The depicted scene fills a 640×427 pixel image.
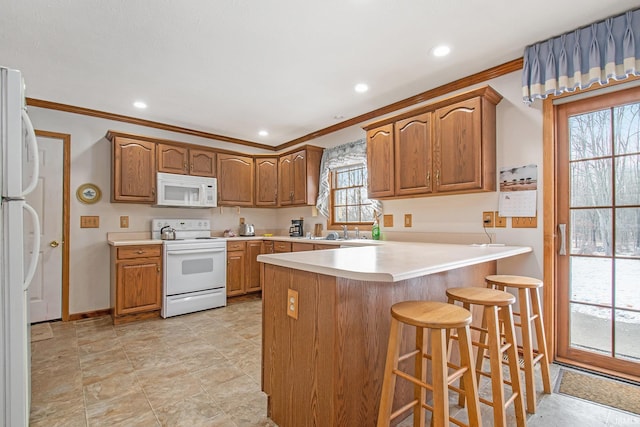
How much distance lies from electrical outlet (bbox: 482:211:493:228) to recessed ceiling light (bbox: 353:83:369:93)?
1.63m

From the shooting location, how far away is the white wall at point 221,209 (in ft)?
8.38

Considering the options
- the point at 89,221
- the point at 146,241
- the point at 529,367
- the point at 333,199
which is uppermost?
the point at 333,199

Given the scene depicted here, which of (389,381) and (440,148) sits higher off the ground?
(440,148)

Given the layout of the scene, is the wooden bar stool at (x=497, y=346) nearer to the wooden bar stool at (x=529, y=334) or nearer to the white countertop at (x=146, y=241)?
the wooden bar stool at (x=529, y=334)

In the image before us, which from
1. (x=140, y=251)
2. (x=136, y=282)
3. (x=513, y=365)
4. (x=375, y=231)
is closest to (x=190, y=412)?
(x=513, y=365)

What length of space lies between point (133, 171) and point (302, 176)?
210 cm

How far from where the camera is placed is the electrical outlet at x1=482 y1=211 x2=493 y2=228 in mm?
2715

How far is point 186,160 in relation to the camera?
4125mm

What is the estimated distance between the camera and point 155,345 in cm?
279

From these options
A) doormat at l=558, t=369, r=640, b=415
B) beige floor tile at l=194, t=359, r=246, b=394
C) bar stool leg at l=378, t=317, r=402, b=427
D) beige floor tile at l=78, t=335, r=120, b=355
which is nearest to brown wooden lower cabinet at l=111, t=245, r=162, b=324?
beige floor tile at l=78, t=335, r=120, b=355

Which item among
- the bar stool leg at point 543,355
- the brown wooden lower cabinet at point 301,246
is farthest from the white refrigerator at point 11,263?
the bar stool leg at point 543,355

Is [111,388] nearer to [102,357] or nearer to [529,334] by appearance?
[102,357]

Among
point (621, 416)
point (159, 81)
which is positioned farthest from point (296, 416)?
point (159, 81)

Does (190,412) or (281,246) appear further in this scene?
(281,246)
